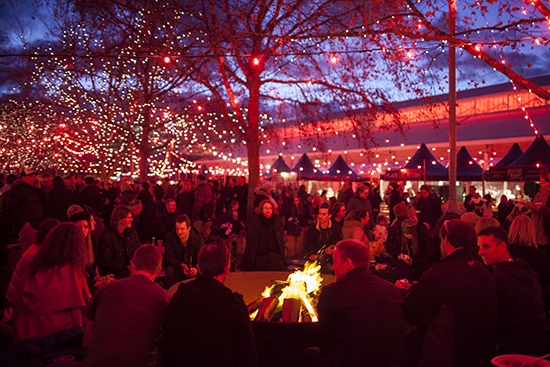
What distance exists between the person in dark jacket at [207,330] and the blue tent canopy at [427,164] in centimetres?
1256

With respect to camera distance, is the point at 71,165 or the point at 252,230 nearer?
the point at 252,230

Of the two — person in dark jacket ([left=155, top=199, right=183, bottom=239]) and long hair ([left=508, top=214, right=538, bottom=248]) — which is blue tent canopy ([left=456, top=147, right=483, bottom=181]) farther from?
long hair ([left=508, top=214, right=538, bottom=248])

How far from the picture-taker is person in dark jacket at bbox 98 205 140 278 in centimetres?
543

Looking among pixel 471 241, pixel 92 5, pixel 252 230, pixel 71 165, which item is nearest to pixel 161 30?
pixel 92 5

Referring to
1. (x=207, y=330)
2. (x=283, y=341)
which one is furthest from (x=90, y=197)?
(x=207, y=330)

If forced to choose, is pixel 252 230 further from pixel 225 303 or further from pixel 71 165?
pixel 71 165

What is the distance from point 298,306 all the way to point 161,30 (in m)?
11.0

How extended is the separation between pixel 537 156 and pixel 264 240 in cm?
973

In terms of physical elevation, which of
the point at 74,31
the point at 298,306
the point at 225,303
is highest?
the point at 74,31

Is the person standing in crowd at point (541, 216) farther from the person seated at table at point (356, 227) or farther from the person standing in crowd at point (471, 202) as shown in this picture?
the person standing in crowd at point (471, 202)

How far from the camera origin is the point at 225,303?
8.54 feet

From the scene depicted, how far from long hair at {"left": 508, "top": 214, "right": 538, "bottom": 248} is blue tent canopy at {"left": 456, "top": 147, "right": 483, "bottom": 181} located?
1107 cm

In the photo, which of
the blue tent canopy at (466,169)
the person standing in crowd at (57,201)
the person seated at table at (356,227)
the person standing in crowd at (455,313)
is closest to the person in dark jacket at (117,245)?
the person seated at table at (356,227)

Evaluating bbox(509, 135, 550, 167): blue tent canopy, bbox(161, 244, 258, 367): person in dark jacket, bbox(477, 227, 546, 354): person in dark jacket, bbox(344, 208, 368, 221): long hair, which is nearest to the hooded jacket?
bbox(161, 244, 258, 367): person in dark jacket
